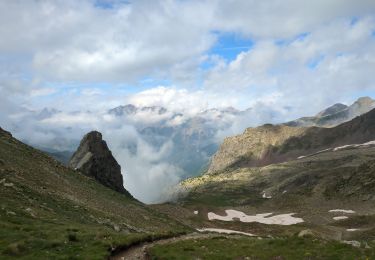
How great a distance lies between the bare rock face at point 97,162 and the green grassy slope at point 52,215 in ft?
88.5

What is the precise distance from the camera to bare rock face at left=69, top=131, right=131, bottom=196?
11569 cm

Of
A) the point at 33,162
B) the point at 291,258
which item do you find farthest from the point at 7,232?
the point at 33,162

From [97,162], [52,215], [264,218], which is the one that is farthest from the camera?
[264,218]

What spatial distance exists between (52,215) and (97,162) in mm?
74032

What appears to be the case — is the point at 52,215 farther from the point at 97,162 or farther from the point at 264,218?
the point at 264,218

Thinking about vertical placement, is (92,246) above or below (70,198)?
below

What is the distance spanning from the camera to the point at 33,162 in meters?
75.5

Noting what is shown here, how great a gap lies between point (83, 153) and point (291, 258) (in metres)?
102

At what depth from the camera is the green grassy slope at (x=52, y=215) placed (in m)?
32.9

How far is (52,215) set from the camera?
4762 cm

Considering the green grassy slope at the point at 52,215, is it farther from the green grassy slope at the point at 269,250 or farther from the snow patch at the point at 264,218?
the snow patch at the point at 264,218

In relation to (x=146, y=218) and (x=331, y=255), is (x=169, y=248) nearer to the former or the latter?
(x=331, y=255)

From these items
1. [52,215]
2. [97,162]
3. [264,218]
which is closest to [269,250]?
[52,215]

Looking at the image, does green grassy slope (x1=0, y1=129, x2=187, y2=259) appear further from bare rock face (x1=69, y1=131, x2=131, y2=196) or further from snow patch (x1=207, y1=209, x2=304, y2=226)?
snow patch (x1=207, y1=209, x2=304, y2=226)
